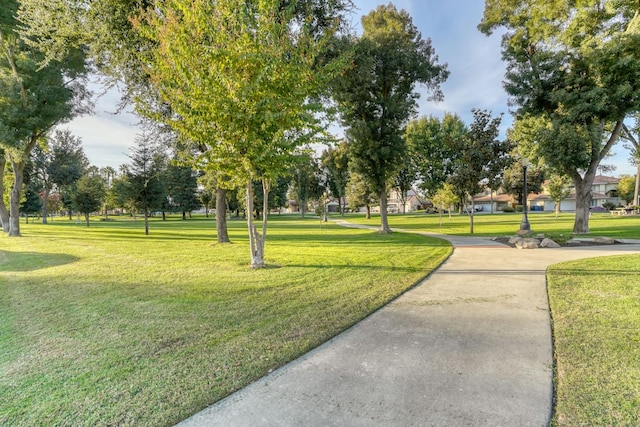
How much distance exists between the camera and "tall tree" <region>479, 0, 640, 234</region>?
1170 centimetres

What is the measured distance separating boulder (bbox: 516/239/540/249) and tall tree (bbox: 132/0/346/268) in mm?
8482

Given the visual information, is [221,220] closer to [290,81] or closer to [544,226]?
[290,81]

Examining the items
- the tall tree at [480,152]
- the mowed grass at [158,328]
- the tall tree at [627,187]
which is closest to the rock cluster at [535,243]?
the mowed grass at [158,328]

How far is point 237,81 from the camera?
623 cm

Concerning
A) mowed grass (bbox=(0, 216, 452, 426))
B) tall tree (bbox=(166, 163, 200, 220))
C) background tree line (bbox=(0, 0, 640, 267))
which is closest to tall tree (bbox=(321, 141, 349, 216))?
tall tree (bbox=(166, 163, 200, 220))

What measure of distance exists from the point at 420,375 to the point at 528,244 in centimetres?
994

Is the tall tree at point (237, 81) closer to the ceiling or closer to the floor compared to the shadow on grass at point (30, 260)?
closer to the ceiling

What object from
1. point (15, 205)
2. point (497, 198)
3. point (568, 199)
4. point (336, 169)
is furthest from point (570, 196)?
point (15, 205)

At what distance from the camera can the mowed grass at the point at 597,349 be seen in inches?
83.4

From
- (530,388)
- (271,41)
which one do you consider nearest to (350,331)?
(530,388)

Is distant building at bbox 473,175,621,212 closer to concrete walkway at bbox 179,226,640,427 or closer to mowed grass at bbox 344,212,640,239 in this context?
mowed grass at bbox 344,212,640,239

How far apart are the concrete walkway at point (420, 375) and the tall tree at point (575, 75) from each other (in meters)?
12.0

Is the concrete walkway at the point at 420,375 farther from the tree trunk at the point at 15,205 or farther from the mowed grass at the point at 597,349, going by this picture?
the tree trunk at the point at 15,205

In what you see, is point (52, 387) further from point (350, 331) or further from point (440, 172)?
point (440, 172)
